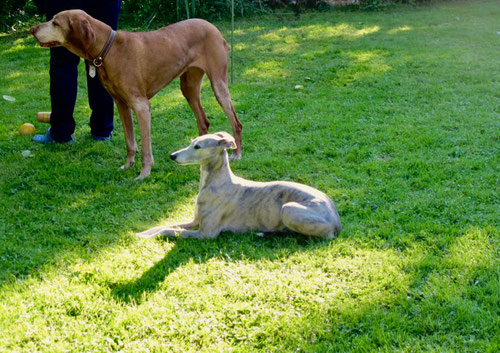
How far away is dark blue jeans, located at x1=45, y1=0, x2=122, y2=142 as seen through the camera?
6137 mm

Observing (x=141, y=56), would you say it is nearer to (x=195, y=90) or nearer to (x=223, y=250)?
(x=195, y=90)

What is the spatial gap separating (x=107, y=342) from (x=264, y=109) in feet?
17.4

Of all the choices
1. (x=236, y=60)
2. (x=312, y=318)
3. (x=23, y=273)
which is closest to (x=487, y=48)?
(x=236, y=60)

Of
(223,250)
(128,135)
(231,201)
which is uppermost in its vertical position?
(128,135)

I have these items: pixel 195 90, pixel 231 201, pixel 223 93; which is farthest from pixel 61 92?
pixel 231 201

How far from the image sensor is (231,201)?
447 cm

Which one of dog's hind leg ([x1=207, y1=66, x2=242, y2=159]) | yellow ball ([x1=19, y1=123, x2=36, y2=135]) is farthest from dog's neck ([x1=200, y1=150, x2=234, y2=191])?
yellow ball ([x1=19, y1=123, x2=36, y2=135])

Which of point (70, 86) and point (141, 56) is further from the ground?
point (141, 56)

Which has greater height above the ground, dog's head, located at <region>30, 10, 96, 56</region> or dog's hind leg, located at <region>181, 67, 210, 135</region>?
dog's head, located at <region>30, 10, 96, 56</region>

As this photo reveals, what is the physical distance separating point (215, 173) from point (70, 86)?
115 inches

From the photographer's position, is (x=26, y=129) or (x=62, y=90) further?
(x=26, y=129)

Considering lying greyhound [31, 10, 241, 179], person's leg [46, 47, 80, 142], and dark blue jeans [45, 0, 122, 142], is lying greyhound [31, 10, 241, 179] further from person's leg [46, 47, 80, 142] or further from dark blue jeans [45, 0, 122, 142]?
person's leg [46, 47, 80, 142]

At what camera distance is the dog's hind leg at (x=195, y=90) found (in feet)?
20.9

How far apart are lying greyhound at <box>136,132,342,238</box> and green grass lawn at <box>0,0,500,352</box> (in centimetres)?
13
